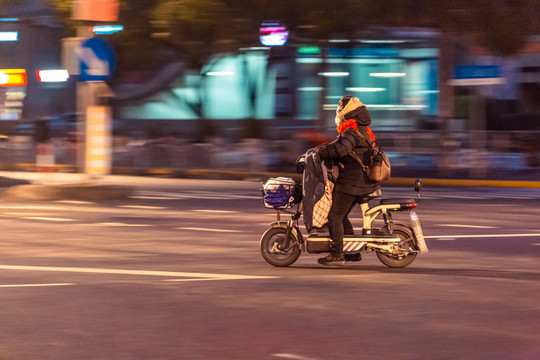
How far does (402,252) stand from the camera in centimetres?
1104

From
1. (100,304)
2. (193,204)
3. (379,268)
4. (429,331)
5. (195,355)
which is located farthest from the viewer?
(193,204)

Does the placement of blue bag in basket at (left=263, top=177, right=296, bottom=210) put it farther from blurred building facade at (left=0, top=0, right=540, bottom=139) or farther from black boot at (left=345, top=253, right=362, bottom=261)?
blurred building facade at (left=0, top=0, right=540, bottom=139)

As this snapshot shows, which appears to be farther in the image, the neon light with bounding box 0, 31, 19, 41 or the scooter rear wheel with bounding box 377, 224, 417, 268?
the neon light with bounding box 0, 31, 19, 41

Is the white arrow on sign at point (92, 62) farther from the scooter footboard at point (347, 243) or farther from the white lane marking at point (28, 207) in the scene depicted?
the scooter footboard at point (347, 243)

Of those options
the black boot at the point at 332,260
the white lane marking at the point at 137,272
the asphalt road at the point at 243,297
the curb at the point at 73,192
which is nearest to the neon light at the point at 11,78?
the curb at the point at 73,192

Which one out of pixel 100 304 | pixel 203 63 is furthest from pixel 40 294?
pixel 203 63

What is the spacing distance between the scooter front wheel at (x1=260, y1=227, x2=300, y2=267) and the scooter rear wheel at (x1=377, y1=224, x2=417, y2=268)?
2.96ft

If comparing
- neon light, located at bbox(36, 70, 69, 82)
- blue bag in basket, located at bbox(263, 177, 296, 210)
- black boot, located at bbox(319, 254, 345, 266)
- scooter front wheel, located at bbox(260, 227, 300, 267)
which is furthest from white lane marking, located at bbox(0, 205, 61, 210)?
black boot, located at bbox(319, 254, 345, 266)

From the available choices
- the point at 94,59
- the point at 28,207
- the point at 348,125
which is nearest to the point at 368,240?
the point at 348,125

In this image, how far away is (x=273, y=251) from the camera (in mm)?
11242

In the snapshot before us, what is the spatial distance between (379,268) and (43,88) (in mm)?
47175

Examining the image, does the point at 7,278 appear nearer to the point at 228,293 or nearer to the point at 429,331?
the point at 228,293

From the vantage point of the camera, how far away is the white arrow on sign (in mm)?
20312

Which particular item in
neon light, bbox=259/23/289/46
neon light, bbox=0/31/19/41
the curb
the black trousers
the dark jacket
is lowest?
the curb
